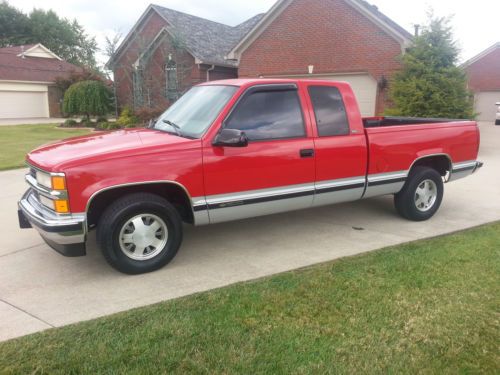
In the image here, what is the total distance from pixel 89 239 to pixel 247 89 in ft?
8.76

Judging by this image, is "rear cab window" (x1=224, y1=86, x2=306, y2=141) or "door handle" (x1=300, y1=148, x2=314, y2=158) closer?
"rear cab window" (x1=224, y1=86, x2=306, y2=141)

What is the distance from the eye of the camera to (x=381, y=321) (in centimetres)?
343

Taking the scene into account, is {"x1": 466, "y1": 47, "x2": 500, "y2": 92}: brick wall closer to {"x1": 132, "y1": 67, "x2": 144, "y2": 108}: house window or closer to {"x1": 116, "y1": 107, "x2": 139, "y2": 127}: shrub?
{"x1": 132, "y1": 67, "x2": 144, "y2": 108}: house window

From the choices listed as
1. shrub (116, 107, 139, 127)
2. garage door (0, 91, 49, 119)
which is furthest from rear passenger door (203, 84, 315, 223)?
garage door (0, 91, 49, 119)

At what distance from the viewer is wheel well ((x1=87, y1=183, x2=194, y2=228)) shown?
420 cm

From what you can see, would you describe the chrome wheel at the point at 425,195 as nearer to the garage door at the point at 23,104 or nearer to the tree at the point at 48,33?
the garage door at the point at 23,104

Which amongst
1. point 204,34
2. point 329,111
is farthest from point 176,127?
point 204,34

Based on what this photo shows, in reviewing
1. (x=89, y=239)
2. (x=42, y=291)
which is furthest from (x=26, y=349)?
(x=89, y=239)

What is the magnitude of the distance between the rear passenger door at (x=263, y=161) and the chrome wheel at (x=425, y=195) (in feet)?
6.28

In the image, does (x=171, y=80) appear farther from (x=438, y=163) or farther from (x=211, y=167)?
(x=211, y=167)

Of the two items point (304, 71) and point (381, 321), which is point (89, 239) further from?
point (304, 71)

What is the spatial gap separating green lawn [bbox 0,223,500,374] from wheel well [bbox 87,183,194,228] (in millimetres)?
1059

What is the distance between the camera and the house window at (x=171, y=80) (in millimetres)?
24328

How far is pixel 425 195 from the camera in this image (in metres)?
6.18
